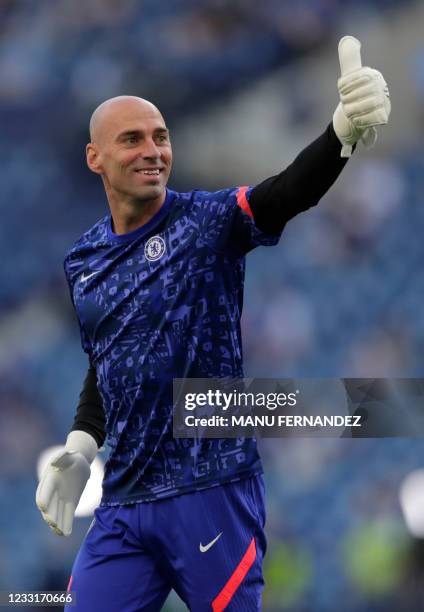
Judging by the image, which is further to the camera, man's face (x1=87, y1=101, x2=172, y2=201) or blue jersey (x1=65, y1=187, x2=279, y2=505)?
man's face (x1=87, y1=101, x2=172, y2=201)

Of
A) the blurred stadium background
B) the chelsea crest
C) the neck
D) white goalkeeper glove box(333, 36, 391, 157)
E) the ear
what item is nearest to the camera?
white goalkeeper glove box(333, 36, 391, 157)

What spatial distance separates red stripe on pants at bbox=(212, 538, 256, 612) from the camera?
8.67ft

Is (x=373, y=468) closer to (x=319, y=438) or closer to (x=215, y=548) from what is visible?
(x=319, y=438)

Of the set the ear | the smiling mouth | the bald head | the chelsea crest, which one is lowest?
the chelsea crest

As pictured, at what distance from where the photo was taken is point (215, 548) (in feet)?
8.79

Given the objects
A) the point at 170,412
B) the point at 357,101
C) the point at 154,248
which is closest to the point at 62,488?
the point at 170,412

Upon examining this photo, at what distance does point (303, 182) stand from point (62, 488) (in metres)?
1.13

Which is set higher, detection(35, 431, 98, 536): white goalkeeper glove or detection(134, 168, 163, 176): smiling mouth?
detection(134, 168, 163, 176): smiling mouth

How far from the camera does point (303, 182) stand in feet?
8.10

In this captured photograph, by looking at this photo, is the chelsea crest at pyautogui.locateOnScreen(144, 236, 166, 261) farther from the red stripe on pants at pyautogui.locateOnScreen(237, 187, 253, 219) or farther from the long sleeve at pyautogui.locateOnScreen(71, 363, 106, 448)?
the long sleeve at pyautogui.locateOnScreen(71, 363, 106, 448)

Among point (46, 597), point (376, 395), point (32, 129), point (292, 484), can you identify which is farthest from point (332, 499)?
point (32, 129)

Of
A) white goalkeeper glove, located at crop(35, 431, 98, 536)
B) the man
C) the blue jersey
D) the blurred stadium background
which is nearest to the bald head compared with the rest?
the man

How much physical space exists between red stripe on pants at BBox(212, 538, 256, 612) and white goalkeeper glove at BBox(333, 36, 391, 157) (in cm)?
104

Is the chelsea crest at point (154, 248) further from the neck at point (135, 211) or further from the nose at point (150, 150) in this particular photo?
the nose at point (150, 150)
